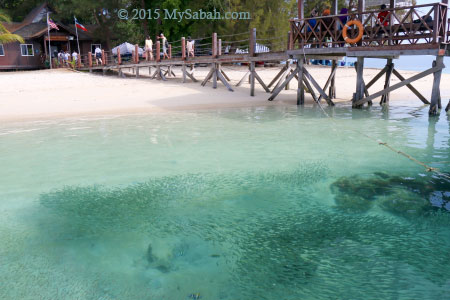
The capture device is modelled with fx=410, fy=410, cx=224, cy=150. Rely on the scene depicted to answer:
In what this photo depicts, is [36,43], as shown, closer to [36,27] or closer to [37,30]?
[36,27]

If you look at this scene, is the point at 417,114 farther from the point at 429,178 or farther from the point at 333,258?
the point at 333,258

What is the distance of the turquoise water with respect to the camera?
3.98 meters

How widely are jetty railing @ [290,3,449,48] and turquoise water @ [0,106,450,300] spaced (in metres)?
4.07

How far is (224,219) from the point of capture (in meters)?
5.44

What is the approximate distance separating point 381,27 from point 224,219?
10457 millimetres

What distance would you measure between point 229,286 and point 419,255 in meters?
2.15

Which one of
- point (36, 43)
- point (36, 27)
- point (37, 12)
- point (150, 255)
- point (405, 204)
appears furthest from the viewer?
point (37, 12)

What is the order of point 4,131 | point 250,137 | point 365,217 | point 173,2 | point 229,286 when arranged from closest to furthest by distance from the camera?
point 229,286 → point 365,217 → point 250,137 → point 4,131 → point 173,2

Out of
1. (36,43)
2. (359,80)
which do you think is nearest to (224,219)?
(359,80)

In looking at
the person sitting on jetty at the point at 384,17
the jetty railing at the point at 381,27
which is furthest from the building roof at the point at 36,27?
the person sitting on jetty at the point at 384,17

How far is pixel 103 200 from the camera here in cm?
622

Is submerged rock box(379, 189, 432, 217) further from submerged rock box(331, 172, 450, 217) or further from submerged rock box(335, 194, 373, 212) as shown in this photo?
submerged rock box(335, 194, 373, 212)

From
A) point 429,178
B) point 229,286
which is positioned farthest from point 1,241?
point 429,178

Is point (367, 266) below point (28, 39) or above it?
below
